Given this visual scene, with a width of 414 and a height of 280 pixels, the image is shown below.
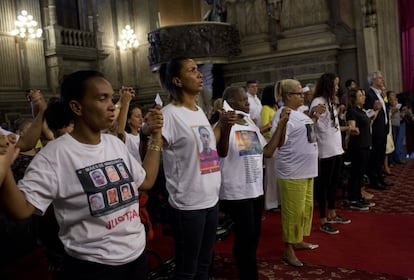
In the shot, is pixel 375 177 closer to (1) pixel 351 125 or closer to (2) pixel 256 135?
(1) pixel 351 125

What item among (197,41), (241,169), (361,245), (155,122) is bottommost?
(361,245)

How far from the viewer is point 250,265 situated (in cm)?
258

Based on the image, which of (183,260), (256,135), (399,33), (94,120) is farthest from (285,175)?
(399,33)

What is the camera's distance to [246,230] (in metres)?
2.52

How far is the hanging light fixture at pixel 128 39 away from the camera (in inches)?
522

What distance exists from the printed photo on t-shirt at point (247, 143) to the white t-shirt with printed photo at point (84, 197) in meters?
1.19

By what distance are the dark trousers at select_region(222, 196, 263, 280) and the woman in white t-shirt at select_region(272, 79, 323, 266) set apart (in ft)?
2.46

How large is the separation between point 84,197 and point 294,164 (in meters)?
2.15

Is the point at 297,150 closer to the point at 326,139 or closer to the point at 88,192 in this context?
the point at 326,139

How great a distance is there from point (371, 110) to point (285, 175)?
2817mm

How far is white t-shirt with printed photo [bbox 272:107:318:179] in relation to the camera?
10.8 feet

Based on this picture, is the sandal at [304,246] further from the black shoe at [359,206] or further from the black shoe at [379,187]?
the black shoe at [379,187]

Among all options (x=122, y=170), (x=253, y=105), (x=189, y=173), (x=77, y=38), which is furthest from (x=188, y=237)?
(x=77, y=38)

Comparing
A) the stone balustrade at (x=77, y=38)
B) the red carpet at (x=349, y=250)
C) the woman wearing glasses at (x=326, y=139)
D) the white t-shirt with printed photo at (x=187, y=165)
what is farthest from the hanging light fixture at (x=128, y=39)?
the white t-shirt with printed photo at (x=187, y=165)
